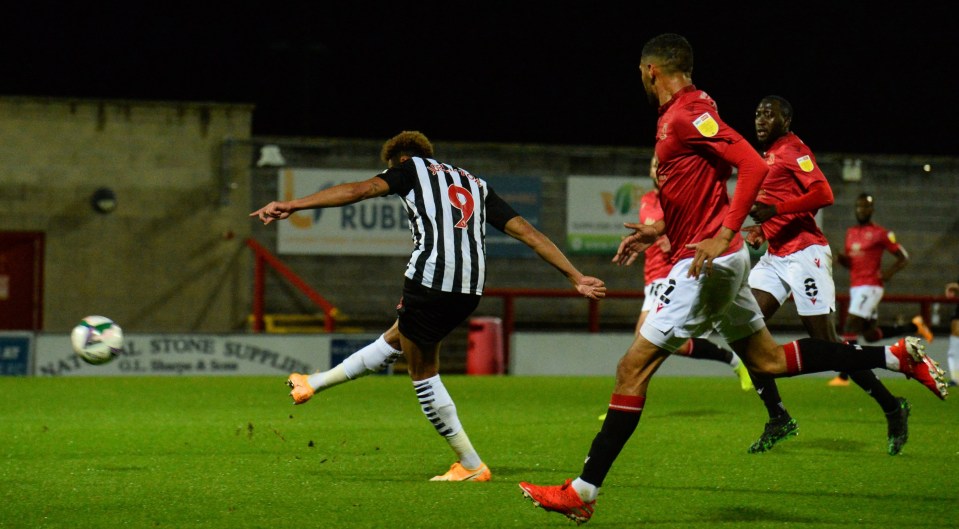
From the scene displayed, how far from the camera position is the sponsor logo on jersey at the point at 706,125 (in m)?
5.75

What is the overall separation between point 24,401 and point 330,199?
7.70 m

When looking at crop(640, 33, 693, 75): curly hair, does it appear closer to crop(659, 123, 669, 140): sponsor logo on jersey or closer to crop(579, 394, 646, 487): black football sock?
crop(659, 123, 669, 140): sponsor logo on jersey

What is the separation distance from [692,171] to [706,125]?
225mm

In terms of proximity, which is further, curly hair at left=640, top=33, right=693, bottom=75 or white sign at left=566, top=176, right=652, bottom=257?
Result: white sign at left=566, top=176, right=652, bottom=257

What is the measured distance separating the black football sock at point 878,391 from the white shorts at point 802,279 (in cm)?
59

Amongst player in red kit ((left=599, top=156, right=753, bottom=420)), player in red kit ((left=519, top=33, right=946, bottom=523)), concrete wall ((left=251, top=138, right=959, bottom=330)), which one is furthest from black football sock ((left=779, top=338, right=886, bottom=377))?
concrete wall ((left=251, top=138, right=959, bottom=330))

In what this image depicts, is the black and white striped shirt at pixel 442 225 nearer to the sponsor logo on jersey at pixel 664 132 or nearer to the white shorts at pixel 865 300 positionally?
the sponsor logo on jersey at pixel 664 132

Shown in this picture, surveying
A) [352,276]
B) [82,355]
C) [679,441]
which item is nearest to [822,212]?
[352,276]

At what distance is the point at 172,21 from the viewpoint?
3244 cm

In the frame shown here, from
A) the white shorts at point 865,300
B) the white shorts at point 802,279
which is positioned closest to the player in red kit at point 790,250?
the white shorts at point 802,279

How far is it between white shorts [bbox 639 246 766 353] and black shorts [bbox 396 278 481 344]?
1271 mm

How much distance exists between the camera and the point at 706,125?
5762mm

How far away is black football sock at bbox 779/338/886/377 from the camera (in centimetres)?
638

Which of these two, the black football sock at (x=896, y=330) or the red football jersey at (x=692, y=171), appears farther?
the black football sock at (x=896, y=330)
